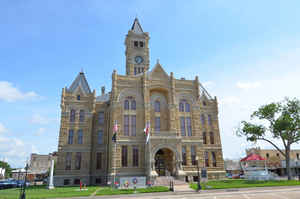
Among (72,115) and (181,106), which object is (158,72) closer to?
(181,106)

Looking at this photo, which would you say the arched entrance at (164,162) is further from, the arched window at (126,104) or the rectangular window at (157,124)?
the arched window at (126,104)

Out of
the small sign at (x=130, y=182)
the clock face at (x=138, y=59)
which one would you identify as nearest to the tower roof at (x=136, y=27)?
the clock face at (x=138, y=59)

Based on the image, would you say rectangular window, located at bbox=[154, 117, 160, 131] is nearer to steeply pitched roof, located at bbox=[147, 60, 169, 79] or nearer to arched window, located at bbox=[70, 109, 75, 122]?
steeply pitched roof, located at bbox=[147, 60, 169, 79]

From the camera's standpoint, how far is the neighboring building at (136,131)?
38.1 m

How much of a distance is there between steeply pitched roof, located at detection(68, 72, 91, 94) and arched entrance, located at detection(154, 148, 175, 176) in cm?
1942

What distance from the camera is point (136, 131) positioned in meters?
40.2

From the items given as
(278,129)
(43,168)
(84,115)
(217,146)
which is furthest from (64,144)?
(43,168)

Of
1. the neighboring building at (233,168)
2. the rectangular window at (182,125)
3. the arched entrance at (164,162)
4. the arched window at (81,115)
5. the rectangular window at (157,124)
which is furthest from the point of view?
the neighboring building at (233,168)

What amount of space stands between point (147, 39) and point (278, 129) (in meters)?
44.6

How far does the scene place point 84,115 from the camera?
143 ft

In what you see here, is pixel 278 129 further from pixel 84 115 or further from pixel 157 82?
pixel 84 115

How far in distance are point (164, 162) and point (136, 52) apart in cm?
3661

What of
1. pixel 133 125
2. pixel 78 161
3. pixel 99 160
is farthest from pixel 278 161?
pixel 78 161

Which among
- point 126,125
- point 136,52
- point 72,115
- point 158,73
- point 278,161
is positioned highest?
point 136,52
